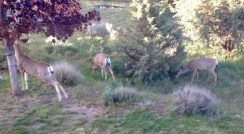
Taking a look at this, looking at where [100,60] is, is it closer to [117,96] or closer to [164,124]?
[117,96]

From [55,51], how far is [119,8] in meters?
15.0

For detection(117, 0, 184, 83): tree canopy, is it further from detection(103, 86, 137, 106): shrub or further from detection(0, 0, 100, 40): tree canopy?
detection(0, 0, 100, 40): tree canopy

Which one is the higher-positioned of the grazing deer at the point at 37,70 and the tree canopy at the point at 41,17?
the tree canopy at the point at 41,17

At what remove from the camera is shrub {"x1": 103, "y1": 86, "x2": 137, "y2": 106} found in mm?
8984

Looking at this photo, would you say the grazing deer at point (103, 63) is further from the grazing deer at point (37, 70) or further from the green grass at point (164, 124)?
the green grass at point (164, 124)

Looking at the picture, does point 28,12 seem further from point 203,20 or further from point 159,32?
point 203,20

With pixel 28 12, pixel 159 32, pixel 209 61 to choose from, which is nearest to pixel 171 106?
pixel 28 12

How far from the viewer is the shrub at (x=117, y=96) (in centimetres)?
898

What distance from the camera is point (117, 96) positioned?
9.11 m

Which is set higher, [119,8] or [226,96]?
[119,8]

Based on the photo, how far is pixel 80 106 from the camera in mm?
9102

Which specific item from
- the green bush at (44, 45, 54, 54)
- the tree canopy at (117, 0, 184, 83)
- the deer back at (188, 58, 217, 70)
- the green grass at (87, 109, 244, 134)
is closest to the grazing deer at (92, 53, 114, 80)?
the tree canopy at (117, 0, 184, 83)

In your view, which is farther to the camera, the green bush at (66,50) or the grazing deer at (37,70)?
the green bush at (66,50)

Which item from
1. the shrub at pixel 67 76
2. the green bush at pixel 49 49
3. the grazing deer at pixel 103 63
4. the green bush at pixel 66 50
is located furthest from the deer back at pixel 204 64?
the green bush at pixel 49 49
